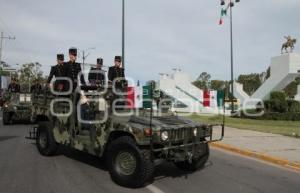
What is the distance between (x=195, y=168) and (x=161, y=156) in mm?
1726

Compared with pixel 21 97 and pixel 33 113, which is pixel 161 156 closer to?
pixel 33 113

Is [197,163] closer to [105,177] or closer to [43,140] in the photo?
[105,177]

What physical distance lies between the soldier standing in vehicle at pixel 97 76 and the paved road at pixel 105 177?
1.82 m

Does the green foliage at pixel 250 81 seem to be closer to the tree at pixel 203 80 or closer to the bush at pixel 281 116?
the tree at pixel 203 80

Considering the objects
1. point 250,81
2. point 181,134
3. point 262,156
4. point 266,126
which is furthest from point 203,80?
point 181,134

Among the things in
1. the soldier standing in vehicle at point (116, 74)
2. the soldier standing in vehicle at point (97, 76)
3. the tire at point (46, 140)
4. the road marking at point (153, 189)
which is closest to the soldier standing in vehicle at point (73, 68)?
the soldier standing in vehicle at point (97, 76)

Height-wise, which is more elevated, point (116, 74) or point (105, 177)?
point (116, 74)

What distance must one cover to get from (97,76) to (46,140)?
2070 millimetres

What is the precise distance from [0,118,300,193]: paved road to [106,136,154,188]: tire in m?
0.16

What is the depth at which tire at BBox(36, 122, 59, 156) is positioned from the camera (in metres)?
11.2

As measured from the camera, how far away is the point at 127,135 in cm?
866

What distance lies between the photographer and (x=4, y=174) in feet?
30.4

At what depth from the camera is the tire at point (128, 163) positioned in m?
8.22

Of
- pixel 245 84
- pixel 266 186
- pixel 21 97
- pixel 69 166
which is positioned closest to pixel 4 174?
pixel 69 166
